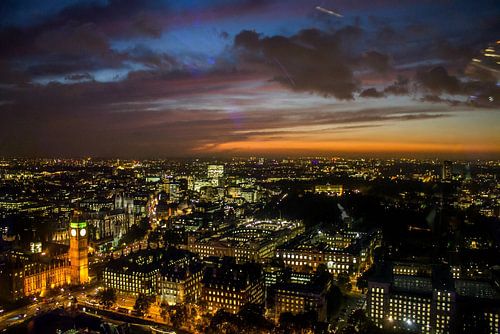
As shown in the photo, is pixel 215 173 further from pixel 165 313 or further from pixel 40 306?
pixel 165 313

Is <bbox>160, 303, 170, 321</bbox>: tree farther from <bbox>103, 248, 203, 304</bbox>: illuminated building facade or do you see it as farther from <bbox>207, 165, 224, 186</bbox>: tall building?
<bbox>207, 165, 224, 186</bbox>: tall building

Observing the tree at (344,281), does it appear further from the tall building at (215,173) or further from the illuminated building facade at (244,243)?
the tall building at (215,173)

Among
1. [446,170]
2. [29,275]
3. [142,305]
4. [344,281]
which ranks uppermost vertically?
[446,170]

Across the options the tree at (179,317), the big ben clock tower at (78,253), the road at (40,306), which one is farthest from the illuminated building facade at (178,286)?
the big ben clock tower at (78,253)

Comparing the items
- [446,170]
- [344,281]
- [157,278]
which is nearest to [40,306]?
[157,278]

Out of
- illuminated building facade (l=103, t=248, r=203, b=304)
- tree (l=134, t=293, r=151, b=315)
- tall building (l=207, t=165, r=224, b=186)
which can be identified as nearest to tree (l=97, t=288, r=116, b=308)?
illuminated building facade (l=103, t=248, r=203, b=304)
